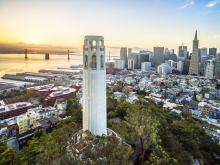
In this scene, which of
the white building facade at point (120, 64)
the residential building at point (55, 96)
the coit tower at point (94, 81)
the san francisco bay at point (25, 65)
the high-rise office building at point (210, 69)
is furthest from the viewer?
the white building facade at point (120, 64)

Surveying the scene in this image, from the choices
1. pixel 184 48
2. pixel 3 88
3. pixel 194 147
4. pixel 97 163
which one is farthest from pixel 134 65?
pixel 97 163

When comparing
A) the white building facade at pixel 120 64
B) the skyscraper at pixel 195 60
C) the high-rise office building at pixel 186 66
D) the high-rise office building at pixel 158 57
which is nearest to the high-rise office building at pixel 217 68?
the skyscraper at pixel 195 60

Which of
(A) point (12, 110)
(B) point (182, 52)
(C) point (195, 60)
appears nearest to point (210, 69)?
(C) point (195, 60)

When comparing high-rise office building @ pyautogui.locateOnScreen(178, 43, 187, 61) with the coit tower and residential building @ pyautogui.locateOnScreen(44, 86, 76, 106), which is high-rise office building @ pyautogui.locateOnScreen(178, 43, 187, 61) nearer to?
residential building @ pyautogui.locateOnScreen(44, 86, 76, 106)

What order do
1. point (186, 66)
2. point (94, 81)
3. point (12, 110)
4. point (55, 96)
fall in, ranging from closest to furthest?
point (94, 81) < point (12, 110) < point (55, 96) < point (186, 66)

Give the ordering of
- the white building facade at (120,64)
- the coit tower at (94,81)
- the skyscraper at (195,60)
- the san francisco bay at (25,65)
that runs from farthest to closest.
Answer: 1. the white building facade at (120,64)
2. the san francisco bay at (25,65)
3. the skyscraper at (195,60)
4. the coit tower at (94,81)

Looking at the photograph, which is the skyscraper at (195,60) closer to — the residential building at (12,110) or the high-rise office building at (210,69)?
the high-rise office building at (210,69)

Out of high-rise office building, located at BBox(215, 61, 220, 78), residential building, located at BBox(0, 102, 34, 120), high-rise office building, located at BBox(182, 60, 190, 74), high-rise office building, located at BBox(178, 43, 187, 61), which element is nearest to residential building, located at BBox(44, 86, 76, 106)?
residential building, located at BBox(0, 102, 34, 120)

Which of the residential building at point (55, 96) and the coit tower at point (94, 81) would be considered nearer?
the coit tower at point (94, 81)

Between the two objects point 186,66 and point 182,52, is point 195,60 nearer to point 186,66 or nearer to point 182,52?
point 186,66
